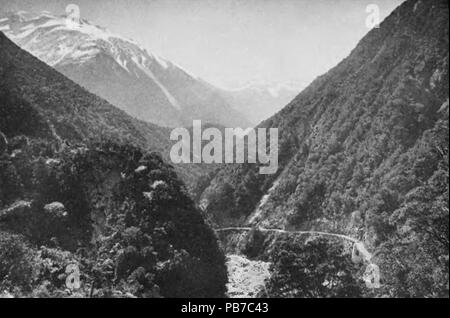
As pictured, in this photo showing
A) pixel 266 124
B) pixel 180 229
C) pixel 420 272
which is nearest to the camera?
pixel 420 272

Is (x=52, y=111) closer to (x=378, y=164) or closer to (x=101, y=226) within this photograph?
(x=101, y=226)

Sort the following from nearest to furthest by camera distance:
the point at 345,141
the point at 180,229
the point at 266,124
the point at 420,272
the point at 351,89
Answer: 1. the point at 420,272
2. the point at 180,229
3. the point at 345,141
4. the point at 351,89
5. the point at 266,124

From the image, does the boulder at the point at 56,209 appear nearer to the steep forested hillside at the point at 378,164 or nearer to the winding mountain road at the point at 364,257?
the steep forested hillside at the point at 378,164

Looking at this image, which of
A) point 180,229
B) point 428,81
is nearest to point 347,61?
point 428,81

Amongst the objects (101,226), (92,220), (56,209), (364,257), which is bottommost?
(364,257)

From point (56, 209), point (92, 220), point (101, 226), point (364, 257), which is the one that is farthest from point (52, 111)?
A: point (364, 257)
